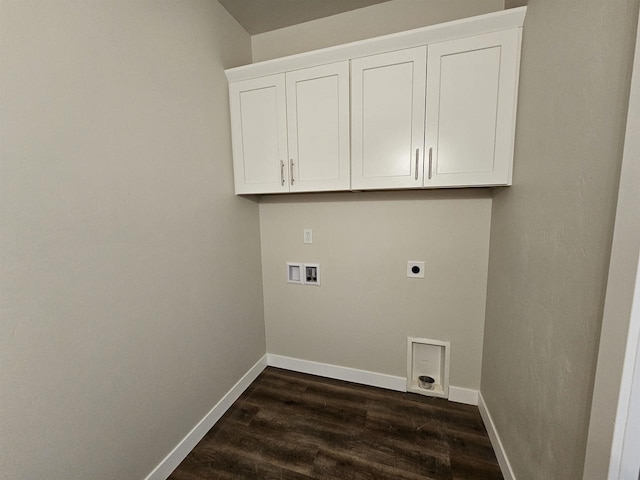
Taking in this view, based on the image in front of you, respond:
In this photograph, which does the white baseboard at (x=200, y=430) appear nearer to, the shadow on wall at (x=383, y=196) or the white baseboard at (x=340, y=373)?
the white baseboard at (x=340, y=373)

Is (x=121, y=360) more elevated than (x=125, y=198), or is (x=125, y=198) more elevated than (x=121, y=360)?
(x=125, y=198)

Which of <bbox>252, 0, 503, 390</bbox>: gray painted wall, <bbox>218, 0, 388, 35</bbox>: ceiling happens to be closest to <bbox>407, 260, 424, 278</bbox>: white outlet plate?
<bbox>252, 0, 503, 390</bbox>: gray painted wall

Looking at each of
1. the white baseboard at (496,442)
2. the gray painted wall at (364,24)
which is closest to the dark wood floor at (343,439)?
the white baseboard at (496,442)

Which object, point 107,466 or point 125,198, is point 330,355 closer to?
point 107,466

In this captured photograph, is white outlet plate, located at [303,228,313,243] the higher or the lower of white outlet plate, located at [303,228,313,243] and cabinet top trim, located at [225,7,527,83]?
the lower

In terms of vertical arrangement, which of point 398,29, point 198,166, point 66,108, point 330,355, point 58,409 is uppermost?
point 398,29

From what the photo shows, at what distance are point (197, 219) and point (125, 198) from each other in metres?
0.43

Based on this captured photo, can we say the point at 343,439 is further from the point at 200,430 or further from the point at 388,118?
the point at 388,118

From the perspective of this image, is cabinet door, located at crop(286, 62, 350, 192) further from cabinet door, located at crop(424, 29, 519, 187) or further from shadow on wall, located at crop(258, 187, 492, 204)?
cabinet door, located at crop(424, 29, 519, 187)

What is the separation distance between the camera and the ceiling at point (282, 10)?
1.73 meters

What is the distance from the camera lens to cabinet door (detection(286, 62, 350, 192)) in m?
1.60

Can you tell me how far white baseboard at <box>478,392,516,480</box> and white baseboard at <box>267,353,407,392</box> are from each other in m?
→ 0.51

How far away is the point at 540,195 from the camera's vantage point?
108 centimetres

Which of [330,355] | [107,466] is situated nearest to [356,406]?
[330,355]
